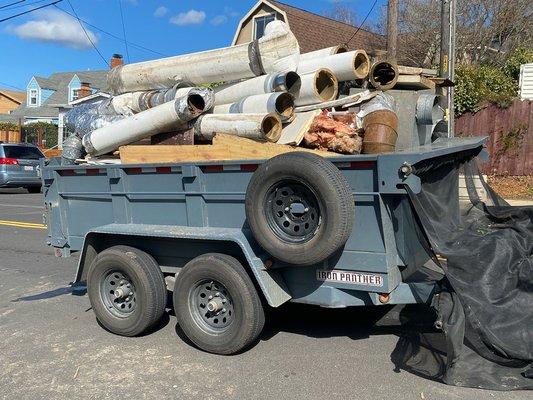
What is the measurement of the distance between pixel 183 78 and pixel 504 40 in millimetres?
20319

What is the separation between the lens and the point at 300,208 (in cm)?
411

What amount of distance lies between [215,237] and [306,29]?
26255 millimetres

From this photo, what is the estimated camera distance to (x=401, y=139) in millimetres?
5371

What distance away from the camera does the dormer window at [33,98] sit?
5075 cm

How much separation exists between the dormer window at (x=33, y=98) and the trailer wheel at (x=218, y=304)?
51.3m

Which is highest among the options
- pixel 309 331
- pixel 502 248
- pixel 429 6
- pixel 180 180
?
pixel 429 6

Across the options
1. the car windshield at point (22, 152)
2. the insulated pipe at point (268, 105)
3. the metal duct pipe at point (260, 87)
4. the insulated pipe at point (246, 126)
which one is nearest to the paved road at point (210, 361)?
the insulated pipe at point (246, 126)

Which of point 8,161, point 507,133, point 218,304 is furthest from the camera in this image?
point 8,161

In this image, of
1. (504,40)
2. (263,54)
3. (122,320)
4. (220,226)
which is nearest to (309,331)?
(220,226)

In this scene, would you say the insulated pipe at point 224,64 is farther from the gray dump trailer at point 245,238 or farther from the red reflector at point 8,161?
the red reflector at point 8,161

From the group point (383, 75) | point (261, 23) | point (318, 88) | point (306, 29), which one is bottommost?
point (318, 88)

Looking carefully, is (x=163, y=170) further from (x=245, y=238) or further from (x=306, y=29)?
(x=306, y=29)

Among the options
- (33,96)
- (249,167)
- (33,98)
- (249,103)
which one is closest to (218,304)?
(249,167)

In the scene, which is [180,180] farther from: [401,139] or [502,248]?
[502,248]
